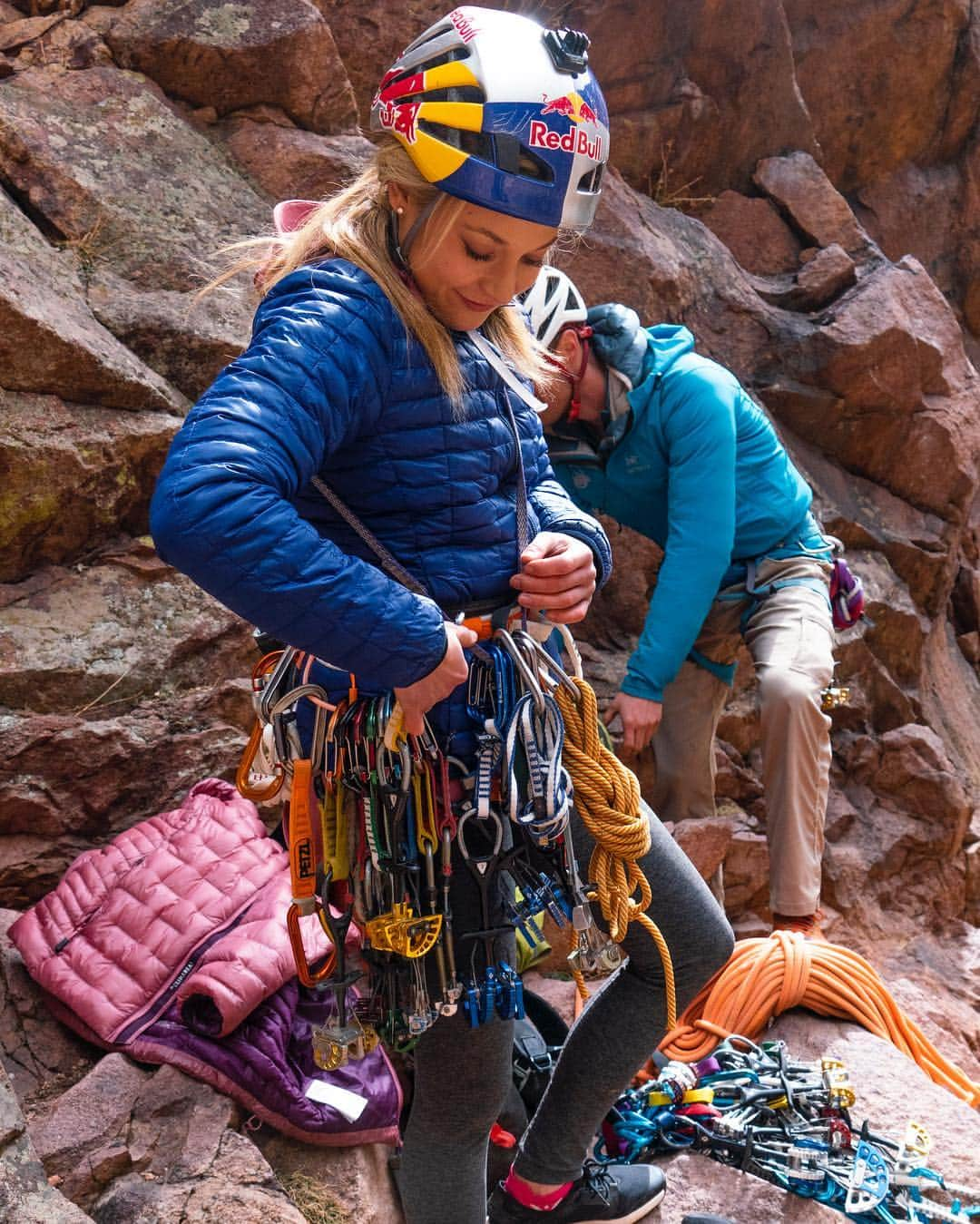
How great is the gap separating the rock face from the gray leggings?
55 centimetres

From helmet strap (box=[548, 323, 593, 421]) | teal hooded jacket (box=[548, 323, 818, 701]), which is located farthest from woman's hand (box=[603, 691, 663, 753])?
helmet strap (box=[548, 323, 593, 421])

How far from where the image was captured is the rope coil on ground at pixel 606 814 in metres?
2.06

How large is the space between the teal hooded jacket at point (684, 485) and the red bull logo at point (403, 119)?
7.43ft

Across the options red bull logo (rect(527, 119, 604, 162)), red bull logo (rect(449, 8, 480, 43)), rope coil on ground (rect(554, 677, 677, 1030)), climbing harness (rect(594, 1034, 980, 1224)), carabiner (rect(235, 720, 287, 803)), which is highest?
red bull logo (rect(449, 8, 480, 43))

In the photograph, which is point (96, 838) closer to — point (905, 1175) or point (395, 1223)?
point (395, 1223)

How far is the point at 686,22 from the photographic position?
7723 millimetres

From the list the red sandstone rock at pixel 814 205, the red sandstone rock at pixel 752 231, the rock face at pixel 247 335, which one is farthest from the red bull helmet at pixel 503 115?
the red sandstone rock at pixel 814 205

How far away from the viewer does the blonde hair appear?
6.14ft

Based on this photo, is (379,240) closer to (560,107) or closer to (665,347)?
(560,107)

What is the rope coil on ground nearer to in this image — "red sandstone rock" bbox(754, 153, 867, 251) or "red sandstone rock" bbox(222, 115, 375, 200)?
"red sandstone rock" bbox(222, 115, 375, 200)

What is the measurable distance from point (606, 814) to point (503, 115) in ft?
4.02

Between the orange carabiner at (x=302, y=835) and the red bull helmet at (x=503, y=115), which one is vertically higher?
the red bull helmet at (x=503, y=115)

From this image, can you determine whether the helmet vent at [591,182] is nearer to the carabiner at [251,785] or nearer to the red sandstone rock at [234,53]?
the carabiner at [251,785]

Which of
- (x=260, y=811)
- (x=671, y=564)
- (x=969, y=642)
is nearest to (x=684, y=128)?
(x=969, y=642)
